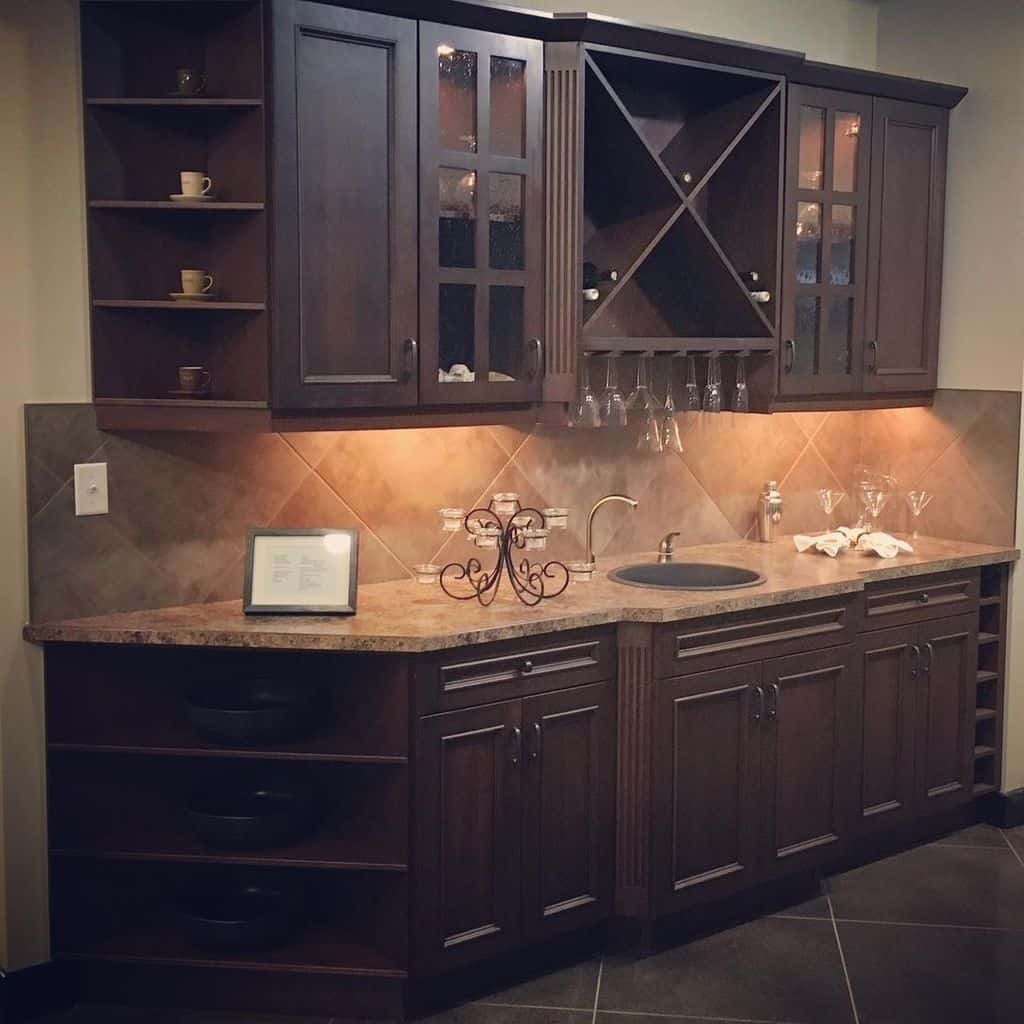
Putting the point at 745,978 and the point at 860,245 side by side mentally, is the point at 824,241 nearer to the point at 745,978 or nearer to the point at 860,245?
the point at 860,245

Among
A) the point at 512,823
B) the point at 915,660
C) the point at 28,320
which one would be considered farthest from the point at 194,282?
the point at 915,660

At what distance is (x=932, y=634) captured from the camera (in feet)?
14.1

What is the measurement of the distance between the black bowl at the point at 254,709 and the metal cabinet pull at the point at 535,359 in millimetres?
995

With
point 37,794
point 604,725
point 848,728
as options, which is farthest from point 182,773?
point 848,728

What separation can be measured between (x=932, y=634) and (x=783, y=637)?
0.73 meters

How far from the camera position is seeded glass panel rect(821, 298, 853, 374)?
13.9 feet

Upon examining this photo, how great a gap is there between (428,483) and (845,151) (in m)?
1.68

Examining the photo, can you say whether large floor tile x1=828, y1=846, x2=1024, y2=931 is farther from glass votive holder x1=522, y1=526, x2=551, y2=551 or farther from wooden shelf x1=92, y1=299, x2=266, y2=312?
wooden shelf x1=92, y1=299, x2=266, y2=312

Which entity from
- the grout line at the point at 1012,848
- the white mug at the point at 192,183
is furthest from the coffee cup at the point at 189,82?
the grout line at the point at 1012,848

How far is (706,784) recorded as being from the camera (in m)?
3.68

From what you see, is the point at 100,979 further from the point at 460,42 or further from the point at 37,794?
the point at 460,42

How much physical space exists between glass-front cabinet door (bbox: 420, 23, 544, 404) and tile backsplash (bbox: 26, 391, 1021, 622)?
39 cm

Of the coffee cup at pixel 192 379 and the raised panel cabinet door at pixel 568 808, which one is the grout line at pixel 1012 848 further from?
the coffee cup at pixel 192 379

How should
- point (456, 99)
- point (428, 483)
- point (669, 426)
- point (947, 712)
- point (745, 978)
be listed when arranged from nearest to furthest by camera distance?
point (456, 99), point (745, 978), point (428, 483), point (669, 426), point (947, 712)
